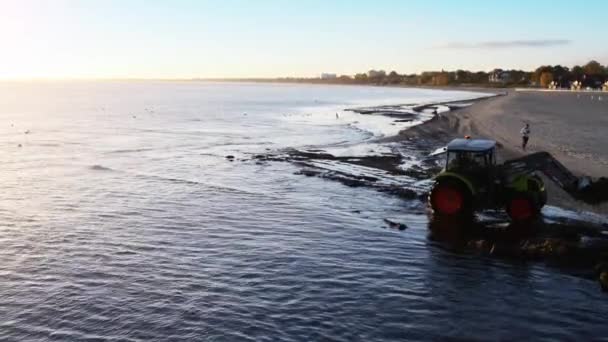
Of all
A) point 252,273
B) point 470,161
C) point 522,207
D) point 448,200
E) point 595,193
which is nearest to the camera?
point 252,273

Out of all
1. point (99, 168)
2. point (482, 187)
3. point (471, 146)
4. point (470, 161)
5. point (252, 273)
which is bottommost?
point (99, 168)

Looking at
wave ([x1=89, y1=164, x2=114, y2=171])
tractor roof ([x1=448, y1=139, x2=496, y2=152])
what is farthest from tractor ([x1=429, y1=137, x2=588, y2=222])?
wave ([x1=89, y1=164, x2=114, y2=171])

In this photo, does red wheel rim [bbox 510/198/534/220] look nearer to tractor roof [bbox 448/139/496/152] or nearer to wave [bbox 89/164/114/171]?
tractor roof [bbox 448/139/496/152]

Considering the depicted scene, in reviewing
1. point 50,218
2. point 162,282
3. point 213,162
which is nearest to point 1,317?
point 162,282

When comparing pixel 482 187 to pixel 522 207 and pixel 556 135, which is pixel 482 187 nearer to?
pixel 522 207

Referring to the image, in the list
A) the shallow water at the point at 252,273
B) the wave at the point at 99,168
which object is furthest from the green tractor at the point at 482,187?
the wave at the point at 99,168

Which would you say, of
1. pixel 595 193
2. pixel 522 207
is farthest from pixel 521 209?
pixel 595 193

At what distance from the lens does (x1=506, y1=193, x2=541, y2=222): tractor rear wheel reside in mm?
16938

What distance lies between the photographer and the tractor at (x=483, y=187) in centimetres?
1712

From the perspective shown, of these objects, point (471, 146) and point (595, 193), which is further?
point (595, 193)

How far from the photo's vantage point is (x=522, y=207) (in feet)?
56.0

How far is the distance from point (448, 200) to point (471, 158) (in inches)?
60.1

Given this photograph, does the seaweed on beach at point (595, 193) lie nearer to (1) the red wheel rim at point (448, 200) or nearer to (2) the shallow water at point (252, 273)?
(1) the red wheel rim at point (448, 200)

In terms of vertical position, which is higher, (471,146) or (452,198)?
(471,146)
